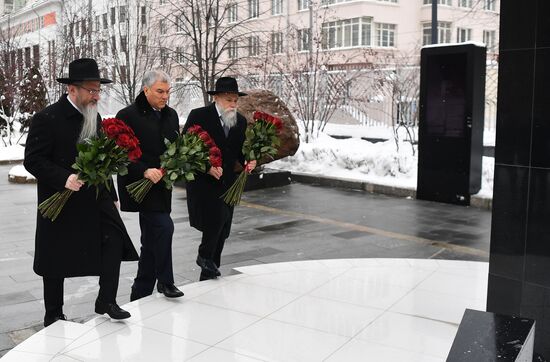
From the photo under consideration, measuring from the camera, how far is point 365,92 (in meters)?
16.9

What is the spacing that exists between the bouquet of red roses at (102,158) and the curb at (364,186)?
7.35 m

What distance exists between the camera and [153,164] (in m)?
5.03

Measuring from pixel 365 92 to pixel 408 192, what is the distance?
6.03 metres

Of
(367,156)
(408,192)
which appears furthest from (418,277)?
(367,156)

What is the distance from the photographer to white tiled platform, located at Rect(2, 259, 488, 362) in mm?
4184

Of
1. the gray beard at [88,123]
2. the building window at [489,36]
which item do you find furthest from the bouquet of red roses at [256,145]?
the building window at [489,36]

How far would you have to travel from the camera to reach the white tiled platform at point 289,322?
13.7 ft

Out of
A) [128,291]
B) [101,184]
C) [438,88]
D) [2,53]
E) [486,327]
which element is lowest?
[128,291]

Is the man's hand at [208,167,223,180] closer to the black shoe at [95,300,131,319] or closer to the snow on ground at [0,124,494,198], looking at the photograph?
the black shoe at [95,300,131,319]

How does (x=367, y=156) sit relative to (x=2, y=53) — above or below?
below

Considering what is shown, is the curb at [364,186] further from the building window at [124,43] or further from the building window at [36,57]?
the building window at [36,57]

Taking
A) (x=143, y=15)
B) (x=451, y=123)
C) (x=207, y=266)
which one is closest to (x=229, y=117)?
(x=207, y=266)

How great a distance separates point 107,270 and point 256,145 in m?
1.76

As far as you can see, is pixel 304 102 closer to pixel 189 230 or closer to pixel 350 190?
pixel 350 190
